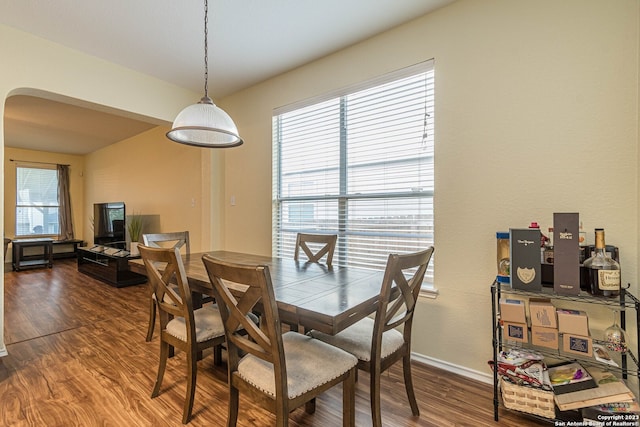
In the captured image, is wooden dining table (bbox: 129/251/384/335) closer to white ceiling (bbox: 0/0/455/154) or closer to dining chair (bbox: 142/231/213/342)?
dining chair (bbox: 142/231/213/342)

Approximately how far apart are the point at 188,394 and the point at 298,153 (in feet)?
7.27

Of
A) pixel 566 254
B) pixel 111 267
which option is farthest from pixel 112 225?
pixel 566 254

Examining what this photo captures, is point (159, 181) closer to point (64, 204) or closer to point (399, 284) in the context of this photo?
point (64, 204)

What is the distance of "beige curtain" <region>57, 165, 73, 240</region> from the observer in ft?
22.6

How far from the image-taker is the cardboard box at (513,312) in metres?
1.59

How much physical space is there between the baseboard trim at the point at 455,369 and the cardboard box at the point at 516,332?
1.59ft

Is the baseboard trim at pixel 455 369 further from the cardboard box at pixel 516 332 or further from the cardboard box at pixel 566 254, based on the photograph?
the cardboard box at pixel 566 254

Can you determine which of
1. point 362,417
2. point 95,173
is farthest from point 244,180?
point 95,173

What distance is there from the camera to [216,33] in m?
2.35

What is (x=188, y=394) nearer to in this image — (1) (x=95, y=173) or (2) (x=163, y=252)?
(2) (x=163, y=252)

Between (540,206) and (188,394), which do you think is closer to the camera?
(188,394)

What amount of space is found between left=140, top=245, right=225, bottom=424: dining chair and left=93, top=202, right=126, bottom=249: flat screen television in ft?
14.0

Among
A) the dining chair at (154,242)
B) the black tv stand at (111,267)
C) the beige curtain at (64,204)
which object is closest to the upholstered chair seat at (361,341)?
the dining chair at (154,242)

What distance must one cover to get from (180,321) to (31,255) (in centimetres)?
687
